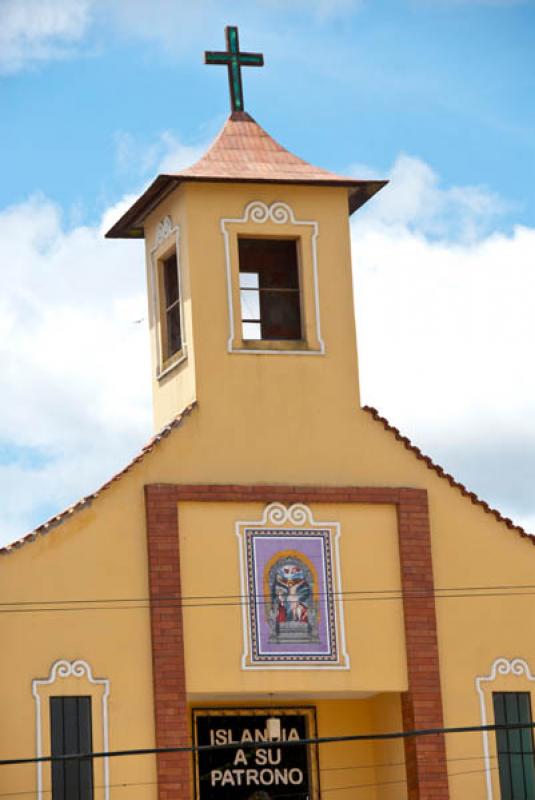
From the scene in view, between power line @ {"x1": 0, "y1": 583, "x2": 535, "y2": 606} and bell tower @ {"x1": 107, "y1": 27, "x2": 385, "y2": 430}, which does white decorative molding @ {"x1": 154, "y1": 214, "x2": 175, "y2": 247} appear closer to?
bell tower @ {"x1": 107, "y1": 27, "x2": 385, "y2": 430}

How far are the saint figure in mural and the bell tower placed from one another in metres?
2.45

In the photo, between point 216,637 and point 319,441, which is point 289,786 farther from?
point 319,441

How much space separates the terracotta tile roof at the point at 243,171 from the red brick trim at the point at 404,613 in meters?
5.00

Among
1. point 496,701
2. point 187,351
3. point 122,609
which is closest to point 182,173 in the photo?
point 187,351

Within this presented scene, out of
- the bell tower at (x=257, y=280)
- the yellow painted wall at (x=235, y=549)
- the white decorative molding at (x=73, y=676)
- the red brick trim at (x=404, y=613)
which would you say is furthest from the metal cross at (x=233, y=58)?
the white decorative molding at (x=73, y=676)

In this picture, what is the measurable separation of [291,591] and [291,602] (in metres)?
0.17

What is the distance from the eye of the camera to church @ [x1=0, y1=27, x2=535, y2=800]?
33.2 meters

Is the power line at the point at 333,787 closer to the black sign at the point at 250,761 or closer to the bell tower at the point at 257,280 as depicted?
the black sign at the point at 250,761

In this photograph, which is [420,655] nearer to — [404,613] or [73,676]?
[404,613]

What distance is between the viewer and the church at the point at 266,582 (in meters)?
33.2

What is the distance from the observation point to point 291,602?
1358 inches

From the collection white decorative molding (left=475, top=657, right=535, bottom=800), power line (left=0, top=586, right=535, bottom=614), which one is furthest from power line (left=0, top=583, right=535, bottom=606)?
white decorative molding (left=475, top=657, right=535, bottom=800)

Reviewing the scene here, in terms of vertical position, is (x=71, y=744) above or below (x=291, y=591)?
below

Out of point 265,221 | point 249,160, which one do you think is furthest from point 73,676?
point 249,160
